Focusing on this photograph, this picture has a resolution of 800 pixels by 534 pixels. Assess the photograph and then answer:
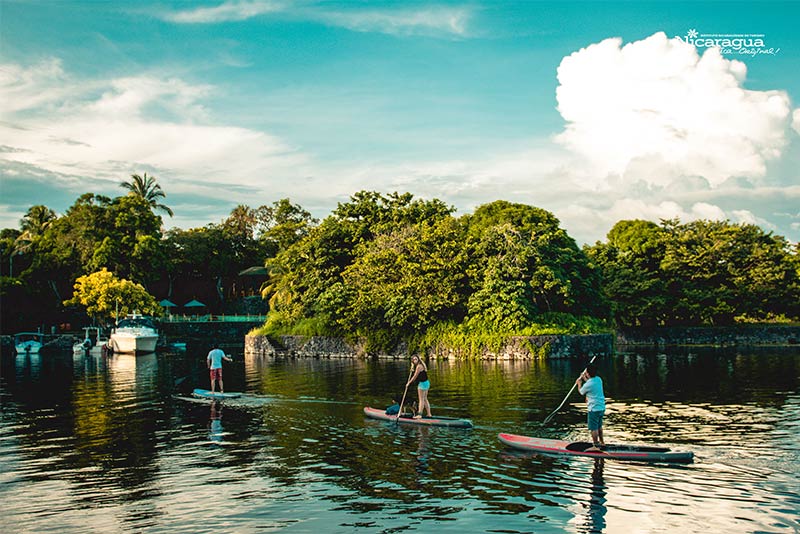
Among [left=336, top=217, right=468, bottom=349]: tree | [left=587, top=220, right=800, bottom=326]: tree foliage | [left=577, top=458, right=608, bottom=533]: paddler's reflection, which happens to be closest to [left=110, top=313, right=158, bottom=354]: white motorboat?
[left=336, top=217, right=468, bottom=349]: tree

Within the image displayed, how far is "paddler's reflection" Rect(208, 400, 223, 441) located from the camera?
1973cm

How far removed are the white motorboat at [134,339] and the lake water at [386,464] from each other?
97.3ft

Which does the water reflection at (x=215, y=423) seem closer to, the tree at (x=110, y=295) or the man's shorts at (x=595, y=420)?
the man's shorts at (x=595, y=420)

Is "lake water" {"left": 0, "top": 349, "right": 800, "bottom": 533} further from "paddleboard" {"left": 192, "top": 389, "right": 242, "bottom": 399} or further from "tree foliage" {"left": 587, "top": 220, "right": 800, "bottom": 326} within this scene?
"tree foliage" {"left": 587, "top": 220, "right": 800, "bottom": 326}

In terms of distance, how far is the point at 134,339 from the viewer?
61.3m

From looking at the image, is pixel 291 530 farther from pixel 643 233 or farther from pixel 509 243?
pixel 643 233

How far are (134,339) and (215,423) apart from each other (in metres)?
42.9

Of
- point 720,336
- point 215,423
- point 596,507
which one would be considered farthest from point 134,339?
point 596,507

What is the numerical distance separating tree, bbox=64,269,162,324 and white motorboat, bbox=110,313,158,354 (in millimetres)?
6319

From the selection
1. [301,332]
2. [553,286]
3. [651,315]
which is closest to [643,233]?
[651,315]

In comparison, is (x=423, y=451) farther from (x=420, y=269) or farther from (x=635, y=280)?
(x=635, y=280)

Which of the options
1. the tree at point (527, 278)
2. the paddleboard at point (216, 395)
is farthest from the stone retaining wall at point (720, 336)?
the paddleboard at point (216, 395)

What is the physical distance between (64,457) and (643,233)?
68738 mm

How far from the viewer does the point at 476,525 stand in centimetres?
1134
